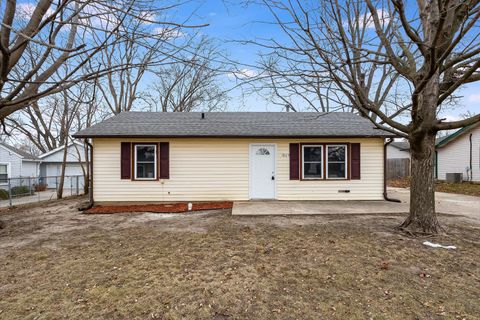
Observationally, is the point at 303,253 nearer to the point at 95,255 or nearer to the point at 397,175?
the point at 95,255

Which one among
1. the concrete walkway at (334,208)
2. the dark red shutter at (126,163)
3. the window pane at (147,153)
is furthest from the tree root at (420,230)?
the dark red shutter at (126,163)

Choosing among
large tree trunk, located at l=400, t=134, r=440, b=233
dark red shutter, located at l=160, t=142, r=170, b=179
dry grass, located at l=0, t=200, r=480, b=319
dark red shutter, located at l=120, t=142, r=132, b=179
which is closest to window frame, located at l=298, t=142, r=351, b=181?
dry grass, located at l=0, t=200, r=480, b=319

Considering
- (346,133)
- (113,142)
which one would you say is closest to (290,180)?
(346,133)

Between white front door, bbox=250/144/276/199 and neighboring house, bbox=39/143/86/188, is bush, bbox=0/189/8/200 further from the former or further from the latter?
white front door, bbox=250/144/276/199

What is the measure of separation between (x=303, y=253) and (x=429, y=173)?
130 inches

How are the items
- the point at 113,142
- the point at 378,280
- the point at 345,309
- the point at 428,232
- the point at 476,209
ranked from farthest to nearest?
the point at 113,142 → the point at 476,209 → the point at 428,232 → the point at 378,280 → the point at 345,309

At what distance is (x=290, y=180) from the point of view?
31.6 ft

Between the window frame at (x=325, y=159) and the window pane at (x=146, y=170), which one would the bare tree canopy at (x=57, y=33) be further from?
the window frame at (x=325, y=159)

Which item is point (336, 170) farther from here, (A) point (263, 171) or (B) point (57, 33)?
(B) point (57, 33)

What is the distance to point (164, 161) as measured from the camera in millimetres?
9383

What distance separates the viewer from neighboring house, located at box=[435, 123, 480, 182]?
55.8ft

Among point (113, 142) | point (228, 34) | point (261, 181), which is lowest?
point (261, 181)

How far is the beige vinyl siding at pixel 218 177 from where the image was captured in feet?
30.6

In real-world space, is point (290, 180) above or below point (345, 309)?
above
